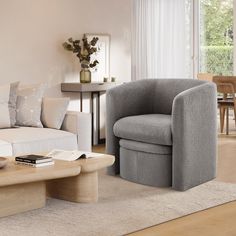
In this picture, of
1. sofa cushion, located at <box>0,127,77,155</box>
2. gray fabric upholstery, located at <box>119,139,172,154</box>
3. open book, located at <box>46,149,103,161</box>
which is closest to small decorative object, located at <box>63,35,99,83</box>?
sofa cushion, located at <box>0,127,77,155</box>

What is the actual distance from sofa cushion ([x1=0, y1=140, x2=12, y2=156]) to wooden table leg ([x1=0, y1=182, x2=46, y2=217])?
686 millimetres

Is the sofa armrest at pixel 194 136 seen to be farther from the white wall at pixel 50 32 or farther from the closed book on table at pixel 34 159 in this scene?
the white wall at pixel 50 32

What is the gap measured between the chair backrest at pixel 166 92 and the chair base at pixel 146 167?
1.90ft

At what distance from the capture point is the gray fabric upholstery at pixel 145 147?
15.2ft

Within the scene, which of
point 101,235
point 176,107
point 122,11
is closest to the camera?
point 101,235

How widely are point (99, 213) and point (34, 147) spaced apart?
1097 millimetres

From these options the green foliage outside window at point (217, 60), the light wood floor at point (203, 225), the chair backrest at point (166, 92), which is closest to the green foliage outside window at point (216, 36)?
the green foliage outside window at point (217, 60)

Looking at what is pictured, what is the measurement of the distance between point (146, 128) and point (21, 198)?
1.23 metres

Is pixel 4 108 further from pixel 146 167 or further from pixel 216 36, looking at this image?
pixel 216 36

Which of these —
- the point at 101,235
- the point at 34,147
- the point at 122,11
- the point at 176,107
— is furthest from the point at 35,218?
the point at 122,11

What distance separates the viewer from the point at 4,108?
5191 mm

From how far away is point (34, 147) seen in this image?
4.79 meters

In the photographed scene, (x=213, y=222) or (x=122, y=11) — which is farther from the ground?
(x=122, y=11)

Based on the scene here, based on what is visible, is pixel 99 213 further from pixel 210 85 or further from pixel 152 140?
pixel 210 85
